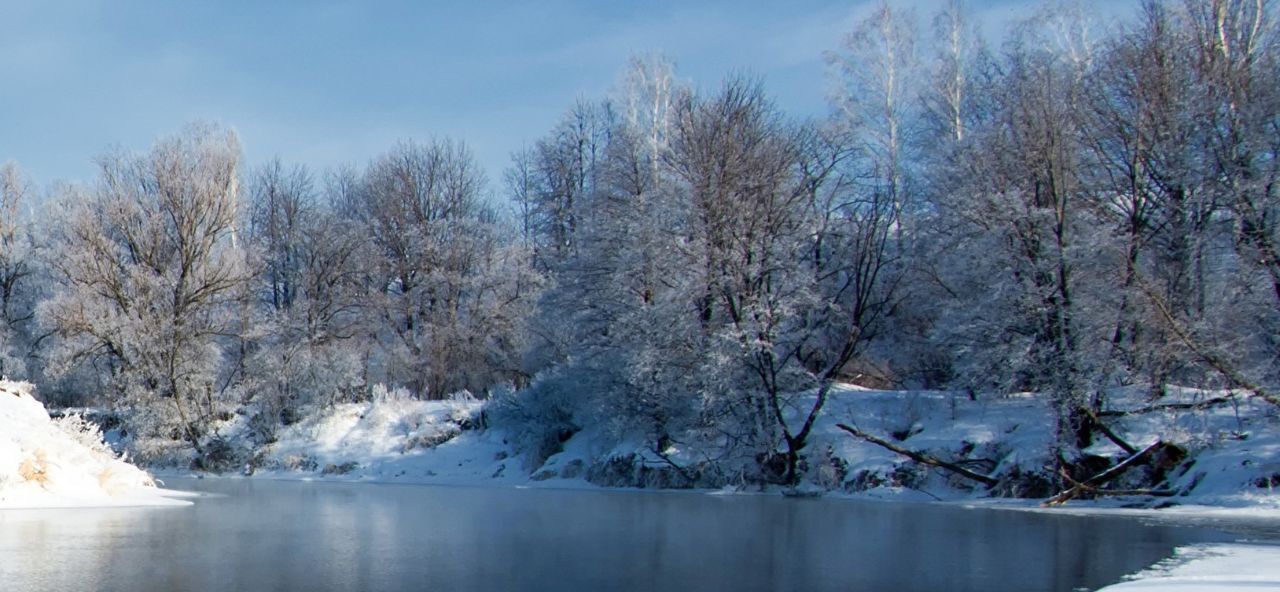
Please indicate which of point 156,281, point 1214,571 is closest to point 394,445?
point 156,281

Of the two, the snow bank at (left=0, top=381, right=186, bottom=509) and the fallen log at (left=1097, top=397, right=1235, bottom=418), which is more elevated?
the fallen log at (left=1097, top=397, right=1235, bottom=418)

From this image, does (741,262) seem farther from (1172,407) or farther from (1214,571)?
(1214,571)

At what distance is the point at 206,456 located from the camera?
120 feet

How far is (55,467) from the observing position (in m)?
20.5

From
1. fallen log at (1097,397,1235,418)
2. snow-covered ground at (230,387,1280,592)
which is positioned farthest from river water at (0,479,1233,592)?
fallen log at (1097,397,1235,418)

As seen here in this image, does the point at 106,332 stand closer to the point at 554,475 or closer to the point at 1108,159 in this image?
the point at 554,475

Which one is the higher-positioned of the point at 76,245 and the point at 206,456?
the point at 76,245

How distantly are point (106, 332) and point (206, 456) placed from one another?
523cm

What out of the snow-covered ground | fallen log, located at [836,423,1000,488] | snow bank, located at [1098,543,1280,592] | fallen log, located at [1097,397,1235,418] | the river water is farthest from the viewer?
fallen log, located at [836,423,1000,488]

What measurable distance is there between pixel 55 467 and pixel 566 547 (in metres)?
12.1

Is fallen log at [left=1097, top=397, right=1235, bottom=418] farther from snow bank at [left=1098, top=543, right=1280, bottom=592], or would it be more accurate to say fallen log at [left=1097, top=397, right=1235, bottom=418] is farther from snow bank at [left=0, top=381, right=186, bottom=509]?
snow bank at [left=0, top=381, right=186, bottom=509]

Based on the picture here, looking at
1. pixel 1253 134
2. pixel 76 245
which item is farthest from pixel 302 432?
pixel 1253 134

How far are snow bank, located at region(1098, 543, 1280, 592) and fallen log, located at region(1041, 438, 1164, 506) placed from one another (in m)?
8.76

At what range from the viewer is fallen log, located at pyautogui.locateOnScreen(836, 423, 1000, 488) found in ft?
82.2
